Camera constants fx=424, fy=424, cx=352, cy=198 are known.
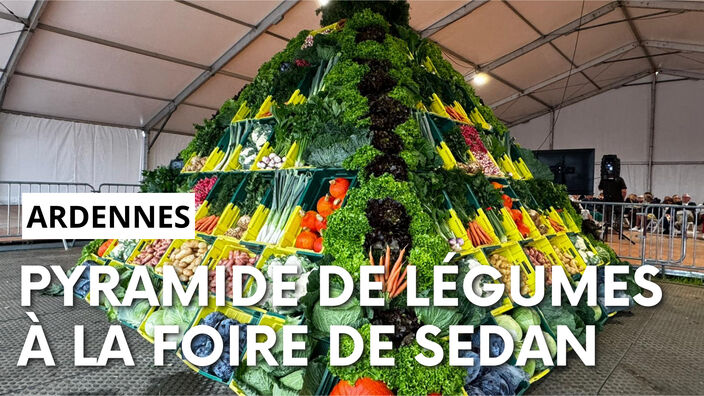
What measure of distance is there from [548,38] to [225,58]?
9734mm

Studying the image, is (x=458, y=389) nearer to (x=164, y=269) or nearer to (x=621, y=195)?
(x=164, y=269)

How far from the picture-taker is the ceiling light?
1488cm

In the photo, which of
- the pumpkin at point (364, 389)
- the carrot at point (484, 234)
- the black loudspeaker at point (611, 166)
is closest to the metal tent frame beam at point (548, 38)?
the black loudspeaker at point (611, 166)

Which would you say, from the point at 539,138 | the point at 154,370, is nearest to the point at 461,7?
the point at 154,370

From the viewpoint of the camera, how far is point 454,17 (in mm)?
11133

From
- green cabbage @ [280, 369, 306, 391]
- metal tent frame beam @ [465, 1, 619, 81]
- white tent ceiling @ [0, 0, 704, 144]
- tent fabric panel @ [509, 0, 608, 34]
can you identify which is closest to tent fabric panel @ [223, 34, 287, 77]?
white tent ceiling @ [0, 0, 704, 144]

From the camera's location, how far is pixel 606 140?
20781 millimetres

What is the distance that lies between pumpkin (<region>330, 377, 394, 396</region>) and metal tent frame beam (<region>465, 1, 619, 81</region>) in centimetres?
1344

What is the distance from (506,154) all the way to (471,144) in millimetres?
904

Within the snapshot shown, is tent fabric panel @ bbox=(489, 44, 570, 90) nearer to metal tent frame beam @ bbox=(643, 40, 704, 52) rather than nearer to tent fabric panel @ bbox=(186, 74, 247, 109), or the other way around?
metal tent frame beam @ bbox=(643, 40, 704, 52)

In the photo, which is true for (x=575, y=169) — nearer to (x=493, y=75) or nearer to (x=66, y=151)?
(x=493, y=75)

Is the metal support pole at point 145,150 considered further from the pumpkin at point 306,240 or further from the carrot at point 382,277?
the carrot at point 382,277

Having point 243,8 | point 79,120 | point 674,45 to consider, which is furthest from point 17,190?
point 674,45

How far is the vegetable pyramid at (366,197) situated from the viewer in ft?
8.37
